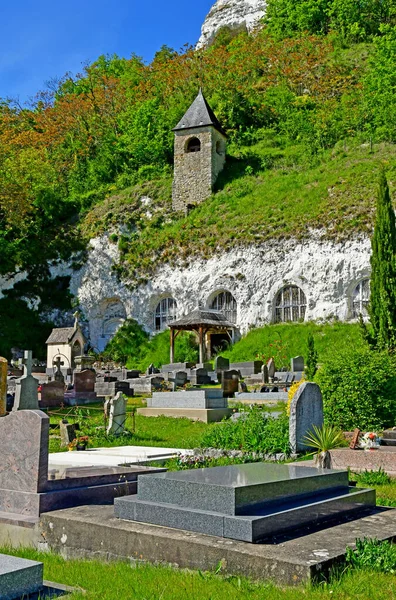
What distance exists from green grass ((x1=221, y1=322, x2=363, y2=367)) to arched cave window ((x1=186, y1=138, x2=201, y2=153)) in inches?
647

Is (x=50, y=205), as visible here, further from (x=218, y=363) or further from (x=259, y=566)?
(x=259, y=566)

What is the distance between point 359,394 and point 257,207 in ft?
86.4

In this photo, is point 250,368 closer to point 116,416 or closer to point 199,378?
point 199,378

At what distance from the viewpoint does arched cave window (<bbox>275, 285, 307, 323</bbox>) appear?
1379 inches

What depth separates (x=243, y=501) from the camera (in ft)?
18.0

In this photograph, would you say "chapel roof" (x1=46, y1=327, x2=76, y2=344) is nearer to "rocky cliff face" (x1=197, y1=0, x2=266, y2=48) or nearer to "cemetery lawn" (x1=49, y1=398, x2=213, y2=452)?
"cemetery lawn" (x1=49, y1=398, x2=213, y2=452)

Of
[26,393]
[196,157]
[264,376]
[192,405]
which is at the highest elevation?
[196,157]

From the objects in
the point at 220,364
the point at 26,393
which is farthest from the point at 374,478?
A: the point at 220,364

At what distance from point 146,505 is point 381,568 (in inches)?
86.8

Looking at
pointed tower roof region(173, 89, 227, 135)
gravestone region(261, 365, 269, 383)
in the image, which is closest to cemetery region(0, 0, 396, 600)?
pointed tower roof region(173, 89, 227, 135)

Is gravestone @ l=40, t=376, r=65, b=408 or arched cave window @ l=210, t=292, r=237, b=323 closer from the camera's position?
gravestone @ l=40, t=376, r=65, b=408

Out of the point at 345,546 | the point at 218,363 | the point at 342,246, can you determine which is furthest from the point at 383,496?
the point at 342,246

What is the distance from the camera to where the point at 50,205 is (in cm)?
4650

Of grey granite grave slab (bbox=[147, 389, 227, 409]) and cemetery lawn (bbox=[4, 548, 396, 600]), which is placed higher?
grey granite grave slab (bbox=[147, 389, 227, 409])
